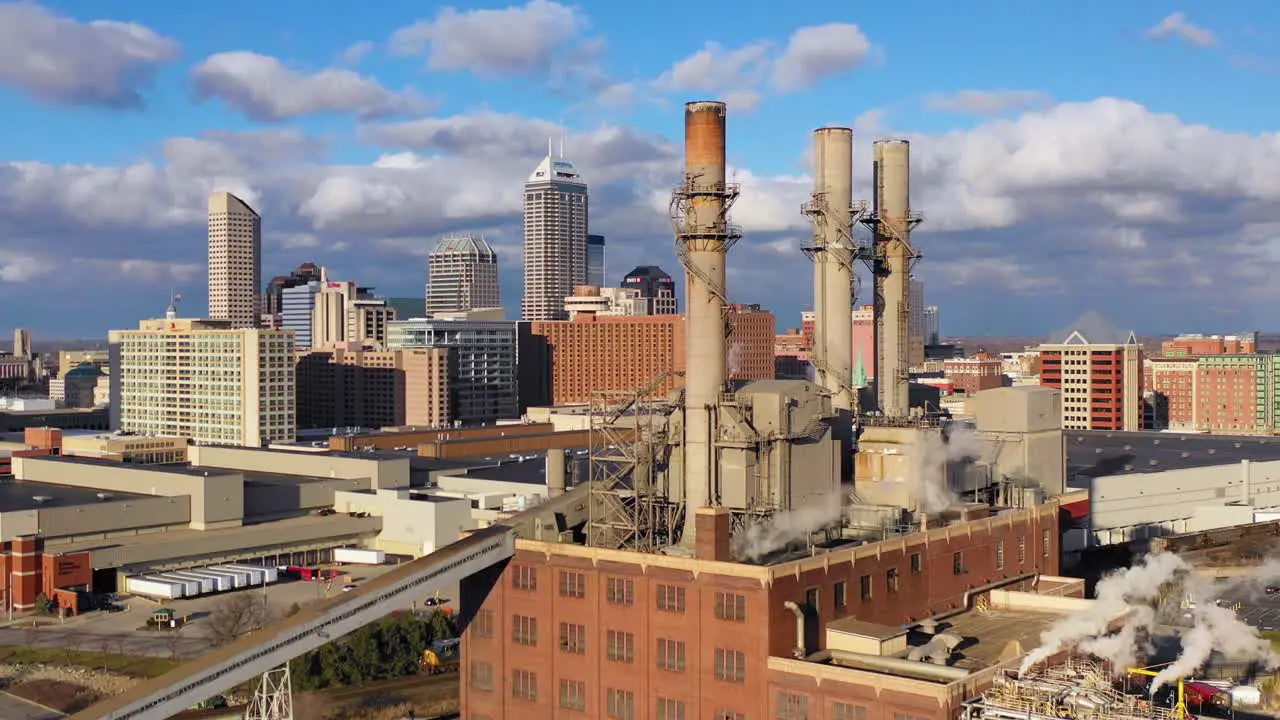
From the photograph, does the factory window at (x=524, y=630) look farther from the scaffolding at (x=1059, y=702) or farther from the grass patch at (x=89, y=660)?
the grass patch at (x=89, y=660)

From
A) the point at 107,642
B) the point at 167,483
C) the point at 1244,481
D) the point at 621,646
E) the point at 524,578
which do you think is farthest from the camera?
the point at 1244,481

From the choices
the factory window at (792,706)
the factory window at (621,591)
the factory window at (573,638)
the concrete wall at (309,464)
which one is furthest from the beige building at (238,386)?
the factory window at (792,706)

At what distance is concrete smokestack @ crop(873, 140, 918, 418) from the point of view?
81.4m

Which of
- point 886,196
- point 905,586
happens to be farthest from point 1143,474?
point 905,586

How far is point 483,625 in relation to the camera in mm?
56094

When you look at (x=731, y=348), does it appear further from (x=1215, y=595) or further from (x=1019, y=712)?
(x=1215, y=595)

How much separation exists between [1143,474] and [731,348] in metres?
50.9

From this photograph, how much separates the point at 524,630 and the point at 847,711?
15.0 meters

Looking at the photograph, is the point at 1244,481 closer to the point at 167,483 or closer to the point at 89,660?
the point at 167,483

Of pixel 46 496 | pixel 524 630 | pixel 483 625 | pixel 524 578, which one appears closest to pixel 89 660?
pixel 483 625

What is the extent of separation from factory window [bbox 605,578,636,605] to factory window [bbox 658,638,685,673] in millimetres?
1984

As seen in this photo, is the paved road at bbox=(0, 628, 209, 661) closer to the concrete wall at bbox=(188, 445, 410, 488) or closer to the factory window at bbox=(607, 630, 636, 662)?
the factory window at bbox=(607, 630, 636, 662)

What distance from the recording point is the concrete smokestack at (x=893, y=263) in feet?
267

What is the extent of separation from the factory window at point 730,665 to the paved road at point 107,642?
37198mm
